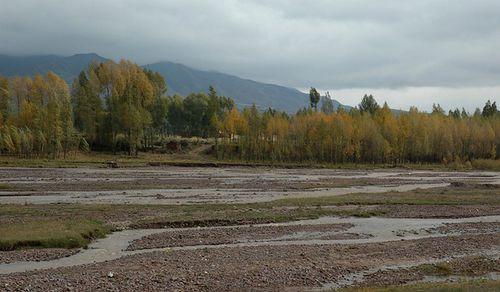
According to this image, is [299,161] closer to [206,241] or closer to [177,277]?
[206,241]

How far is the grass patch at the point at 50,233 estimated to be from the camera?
30.5 metres

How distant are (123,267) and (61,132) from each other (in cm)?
10418

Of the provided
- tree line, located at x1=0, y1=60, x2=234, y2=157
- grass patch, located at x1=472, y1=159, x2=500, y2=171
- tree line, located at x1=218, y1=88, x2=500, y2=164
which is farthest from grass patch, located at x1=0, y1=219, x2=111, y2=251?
grass patch, located at x1=472, y1=159, x2=500, y2=171

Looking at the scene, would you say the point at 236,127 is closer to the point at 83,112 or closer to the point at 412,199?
the point at 83,112

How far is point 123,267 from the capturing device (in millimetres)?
24953

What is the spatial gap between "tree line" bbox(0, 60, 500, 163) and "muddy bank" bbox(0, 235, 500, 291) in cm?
10467

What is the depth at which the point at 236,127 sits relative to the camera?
150 m

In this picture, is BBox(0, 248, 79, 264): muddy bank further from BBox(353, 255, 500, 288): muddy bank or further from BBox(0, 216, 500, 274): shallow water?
BBox(353, 255, 500, 288): muddy bank

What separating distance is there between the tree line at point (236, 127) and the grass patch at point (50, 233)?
92748mm

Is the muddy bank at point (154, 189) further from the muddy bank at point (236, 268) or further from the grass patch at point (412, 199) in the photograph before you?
the muddy bank at point (236, 268)

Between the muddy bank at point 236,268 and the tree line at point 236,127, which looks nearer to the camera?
the muddy bank at point 236,268

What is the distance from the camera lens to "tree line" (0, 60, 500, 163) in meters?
135

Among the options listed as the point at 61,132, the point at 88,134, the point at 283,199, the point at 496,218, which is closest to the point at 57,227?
the point at 283,199

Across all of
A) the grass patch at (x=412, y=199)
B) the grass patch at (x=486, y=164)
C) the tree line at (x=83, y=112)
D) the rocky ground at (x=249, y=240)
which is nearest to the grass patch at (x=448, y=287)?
the rocky ground at (x=249, y=240)
